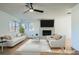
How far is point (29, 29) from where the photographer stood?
4.62 meters

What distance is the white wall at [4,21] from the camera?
4341 mm

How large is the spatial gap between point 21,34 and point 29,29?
1.15 feet

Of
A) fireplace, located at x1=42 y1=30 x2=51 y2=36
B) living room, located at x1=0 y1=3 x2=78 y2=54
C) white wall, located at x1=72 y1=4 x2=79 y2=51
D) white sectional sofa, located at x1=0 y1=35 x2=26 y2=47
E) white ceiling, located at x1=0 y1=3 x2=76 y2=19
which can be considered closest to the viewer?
white ceiling, located at x1=0 y1=3 x2=76 y2=19

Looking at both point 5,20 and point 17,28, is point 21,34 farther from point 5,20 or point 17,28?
point 5,20

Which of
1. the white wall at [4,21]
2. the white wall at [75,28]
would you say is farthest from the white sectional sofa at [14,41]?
the white wall at [75,28]

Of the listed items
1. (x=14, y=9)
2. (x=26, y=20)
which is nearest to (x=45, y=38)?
(x=26, y=20)

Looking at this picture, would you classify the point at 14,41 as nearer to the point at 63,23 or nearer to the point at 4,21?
the point at 4,21

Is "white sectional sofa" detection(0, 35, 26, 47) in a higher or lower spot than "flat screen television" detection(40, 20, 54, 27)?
lower

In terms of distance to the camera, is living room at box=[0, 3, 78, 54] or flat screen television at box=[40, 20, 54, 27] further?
flat screen television at box=[40, 20, 54, 27]

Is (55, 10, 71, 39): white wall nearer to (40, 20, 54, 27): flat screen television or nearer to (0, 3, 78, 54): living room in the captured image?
(0, 3, 78, 54): living room

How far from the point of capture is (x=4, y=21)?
14.8ft

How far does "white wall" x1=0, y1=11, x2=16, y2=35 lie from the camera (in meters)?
4.34

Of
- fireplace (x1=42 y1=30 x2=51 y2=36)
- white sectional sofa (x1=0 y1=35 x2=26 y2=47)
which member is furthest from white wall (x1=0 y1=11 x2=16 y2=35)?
fireplace (x1=42 y1=30 x2=51 y2=36)

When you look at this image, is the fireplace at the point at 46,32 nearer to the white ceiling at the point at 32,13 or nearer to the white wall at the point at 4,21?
the white ceiling at the point at 32,13
